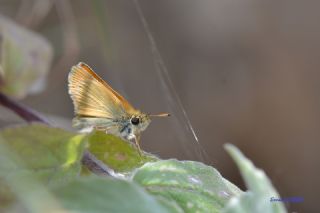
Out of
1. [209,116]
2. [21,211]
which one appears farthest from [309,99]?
[21,211]

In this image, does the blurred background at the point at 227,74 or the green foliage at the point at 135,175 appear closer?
the green foliage at the point at 135,175

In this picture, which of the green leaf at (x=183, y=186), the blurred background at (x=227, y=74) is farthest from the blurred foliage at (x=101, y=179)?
the blurred background at (x=227, y=74)

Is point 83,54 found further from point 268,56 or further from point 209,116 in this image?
point 268,56

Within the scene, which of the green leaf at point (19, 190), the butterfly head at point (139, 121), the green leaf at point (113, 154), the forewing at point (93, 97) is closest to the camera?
the green leaf at point (19, 190)

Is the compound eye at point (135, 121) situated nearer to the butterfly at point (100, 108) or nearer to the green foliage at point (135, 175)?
the butterfly at point (100, 108)

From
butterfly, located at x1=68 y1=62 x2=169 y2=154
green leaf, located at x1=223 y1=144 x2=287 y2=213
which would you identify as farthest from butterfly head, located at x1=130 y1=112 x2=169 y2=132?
green leaf, located at x1=223 y1=144 x2=287 y2=213

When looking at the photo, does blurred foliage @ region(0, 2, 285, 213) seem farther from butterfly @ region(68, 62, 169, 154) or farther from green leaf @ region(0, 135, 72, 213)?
butterfly @ region(68, 62, 169, 154)
